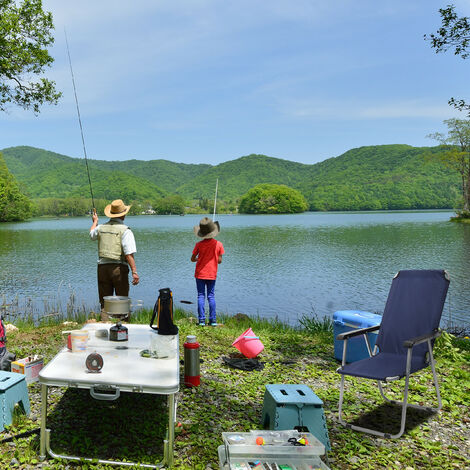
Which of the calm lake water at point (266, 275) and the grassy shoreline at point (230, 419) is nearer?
the grassy shoreline at point (230, 419)

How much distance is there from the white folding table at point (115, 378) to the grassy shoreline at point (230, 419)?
0.62 feet

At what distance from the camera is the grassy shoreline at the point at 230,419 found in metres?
3.22

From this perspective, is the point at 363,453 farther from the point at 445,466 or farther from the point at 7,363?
the point at 7,363

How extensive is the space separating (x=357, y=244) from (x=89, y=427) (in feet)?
96.9

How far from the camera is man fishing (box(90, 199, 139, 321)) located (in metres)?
6.16

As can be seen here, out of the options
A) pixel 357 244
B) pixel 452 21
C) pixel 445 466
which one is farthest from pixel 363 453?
pixel 357 244

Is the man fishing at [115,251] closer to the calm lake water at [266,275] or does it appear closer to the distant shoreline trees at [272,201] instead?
the calm lake water at [266,275]

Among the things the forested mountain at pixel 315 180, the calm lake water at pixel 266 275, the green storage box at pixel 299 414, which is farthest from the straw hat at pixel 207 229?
the forested mountain at pixel 315 180

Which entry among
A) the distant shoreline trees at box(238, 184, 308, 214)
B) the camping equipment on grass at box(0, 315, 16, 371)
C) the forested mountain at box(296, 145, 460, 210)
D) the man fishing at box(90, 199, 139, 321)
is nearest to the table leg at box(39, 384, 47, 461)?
the camping equipment on grass at box(0, 315, 16, 371)

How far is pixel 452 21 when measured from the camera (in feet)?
28.6

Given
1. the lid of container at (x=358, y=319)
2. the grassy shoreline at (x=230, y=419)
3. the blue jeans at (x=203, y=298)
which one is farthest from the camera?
the blue jeans at (x=203, y=298)

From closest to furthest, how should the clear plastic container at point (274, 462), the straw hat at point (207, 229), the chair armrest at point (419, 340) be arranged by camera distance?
1. the clear plastic container at point (274, 462)
2. the chair armrest at point (419, 340)
3. the straw hat at point (207, 229)

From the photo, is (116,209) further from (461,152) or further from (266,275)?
(461,152)

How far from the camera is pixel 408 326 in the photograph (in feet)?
14.8
